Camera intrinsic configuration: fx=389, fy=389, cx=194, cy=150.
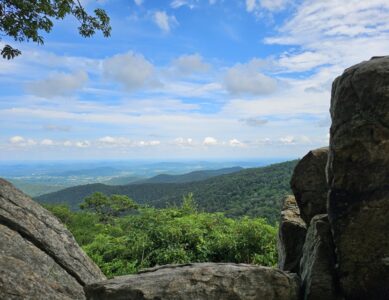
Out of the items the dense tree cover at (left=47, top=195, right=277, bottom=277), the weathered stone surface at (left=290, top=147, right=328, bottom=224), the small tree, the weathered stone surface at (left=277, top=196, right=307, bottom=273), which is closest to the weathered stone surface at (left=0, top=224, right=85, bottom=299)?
the weathered stone surface at (left=277, top=196, right=307, bottom=273)

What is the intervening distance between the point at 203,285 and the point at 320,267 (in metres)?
2.74

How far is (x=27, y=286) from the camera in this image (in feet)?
28.9

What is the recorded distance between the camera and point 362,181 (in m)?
7.95

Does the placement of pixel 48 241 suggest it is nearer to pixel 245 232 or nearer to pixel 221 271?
pixel 221 271

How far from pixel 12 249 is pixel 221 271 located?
5.69 metres

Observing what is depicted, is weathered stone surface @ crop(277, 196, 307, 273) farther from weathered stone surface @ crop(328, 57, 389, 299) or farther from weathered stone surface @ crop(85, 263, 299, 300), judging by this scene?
weathered stone surface @ crop(328, 57, 389, 299)

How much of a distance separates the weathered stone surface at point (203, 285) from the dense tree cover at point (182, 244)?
10350mm

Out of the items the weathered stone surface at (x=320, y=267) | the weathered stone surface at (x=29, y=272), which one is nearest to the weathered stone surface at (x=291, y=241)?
the weathered stone surface at (x=320, y=267)

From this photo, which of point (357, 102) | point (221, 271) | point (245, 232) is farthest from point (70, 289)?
point (245, 232)

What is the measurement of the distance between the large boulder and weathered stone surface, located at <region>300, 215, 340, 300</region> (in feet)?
19.5

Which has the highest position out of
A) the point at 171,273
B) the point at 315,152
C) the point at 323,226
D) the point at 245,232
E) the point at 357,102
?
the point at 357,102

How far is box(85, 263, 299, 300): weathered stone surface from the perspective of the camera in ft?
25.2

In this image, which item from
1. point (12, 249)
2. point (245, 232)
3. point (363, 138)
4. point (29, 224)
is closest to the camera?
point (363, 138)

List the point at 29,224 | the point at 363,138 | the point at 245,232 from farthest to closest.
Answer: the point at 245,232, the point at 29,224, the point at 363,138
